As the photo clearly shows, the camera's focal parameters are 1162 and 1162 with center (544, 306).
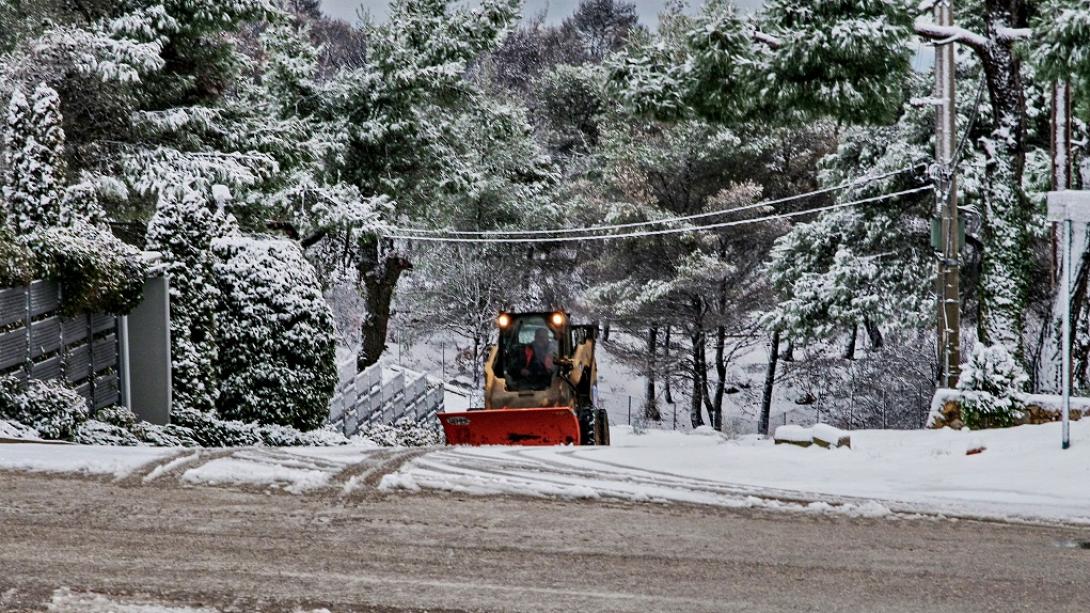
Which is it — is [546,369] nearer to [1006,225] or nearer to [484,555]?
[1006,225]

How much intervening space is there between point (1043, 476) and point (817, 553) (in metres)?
3.69

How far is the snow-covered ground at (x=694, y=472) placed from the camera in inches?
290

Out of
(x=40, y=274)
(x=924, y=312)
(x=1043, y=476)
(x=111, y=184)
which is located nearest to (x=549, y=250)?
(x=924, y=312)

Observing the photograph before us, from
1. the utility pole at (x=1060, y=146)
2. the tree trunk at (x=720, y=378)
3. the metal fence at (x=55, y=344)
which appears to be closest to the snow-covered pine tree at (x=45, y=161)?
the metal fence at (x=55, y=344)

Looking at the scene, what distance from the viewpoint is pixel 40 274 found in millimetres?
11969

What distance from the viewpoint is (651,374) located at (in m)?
35.1

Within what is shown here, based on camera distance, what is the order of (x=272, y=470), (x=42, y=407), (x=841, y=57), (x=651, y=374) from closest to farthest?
(x=272, y=470), (x=42, y=407), (x=841, y=57), (x=651, y=374)

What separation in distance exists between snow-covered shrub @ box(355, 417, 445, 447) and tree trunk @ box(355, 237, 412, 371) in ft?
25.4

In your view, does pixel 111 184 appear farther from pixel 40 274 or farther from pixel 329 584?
pixel 329 584

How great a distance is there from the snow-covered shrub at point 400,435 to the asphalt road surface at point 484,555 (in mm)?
13901

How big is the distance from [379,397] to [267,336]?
844 cm

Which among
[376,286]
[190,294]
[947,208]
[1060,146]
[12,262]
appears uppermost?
[1060,146]

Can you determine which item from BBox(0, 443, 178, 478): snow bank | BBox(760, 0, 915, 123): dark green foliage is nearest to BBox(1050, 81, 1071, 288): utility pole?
BBox(760, 0, 915, 123): dark green foliage

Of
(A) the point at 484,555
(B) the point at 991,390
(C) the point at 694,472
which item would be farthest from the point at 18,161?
(B) the point at 991,390
